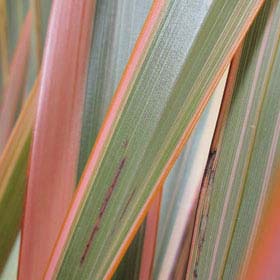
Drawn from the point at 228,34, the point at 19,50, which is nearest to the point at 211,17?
the point at 228,34

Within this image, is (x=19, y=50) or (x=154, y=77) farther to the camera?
(x=19, y=50)

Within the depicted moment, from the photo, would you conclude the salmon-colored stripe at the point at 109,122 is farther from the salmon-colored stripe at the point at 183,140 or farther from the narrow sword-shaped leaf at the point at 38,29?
the narrow sword-shaped leaf at the point at 38,29

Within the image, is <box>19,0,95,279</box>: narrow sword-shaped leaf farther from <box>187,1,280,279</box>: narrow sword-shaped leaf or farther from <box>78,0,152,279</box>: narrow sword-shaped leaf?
<box>187,1,280,279</box>: narrow sword-shaped leaf

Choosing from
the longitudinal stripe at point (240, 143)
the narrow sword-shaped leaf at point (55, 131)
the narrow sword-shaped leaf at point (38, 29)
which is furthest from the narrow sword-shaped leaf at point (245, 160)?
the narrow sword-shaped leaf at point (38, 29)

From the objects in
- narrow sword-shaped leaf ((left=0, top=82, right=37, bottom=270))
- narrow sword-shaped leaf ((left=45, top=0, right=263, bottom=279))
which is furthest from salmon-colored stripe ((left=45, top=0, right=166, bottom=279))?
narrow sword-shaped leaf ((left=0, top=82, right=37, bottom=270))

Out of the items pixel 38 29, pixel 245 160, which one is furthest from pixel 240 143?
pixel 38 29

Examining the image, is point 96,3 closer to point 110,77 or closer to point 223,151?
point 110,77
